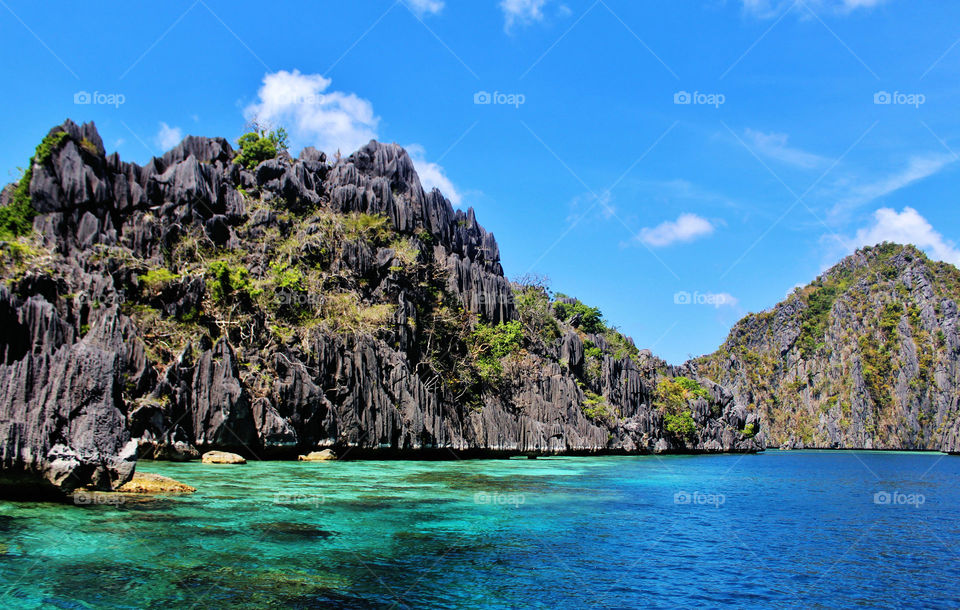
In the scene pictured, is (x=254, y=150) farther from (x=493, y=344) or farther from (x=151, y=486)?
(x=151, y=486)

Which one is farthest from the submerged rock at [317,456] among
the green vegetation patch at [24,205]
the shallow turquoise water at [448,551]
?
the green vegetation patch at [24,205]

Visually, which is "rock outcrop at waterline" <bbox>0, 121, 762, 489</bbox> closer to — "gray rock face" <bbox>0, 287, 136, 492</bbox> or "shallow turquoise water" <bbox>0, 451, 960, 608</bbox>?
"gray rock face" <bbox>0, 287, 136, 492</bbox>

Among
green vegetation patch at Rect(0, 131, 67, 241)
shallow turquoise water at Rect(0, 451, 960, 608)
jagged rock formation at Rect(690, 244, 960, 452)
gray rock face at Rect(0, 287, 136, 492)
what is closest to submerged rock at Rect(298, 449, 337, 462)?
shallow turquoise water at Rect(0, 451, 960, 608)

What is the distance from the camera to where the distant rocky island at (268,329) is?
15664 mm

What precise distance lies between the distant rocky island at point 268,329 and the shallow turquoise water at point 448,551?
12.4ft

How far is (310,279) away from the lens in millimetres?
41938

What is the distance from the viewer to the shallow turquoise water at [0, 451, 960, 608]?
9656 millimetres

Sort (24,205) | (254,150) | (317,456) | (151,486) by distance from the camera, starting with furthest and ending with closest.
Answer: (254,150) < (24,205) < (317,456) < (151,486)

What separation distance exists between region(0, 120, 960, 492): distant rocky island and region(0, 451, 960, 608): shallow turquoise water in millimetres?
3770

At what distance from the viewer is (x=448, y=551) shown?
13.0 meters

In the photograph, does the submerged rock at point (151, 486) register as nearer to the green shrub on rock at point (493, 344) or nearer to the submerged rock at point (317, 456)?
the submerged rock at point (317, 456)

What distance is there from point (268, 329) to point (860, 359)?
470ft

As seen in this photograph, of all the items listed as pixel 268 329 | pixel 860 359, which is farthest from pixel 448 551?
pixel 860 359

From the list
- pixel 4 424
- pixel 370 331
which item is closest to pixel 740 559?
pixel 4 424
